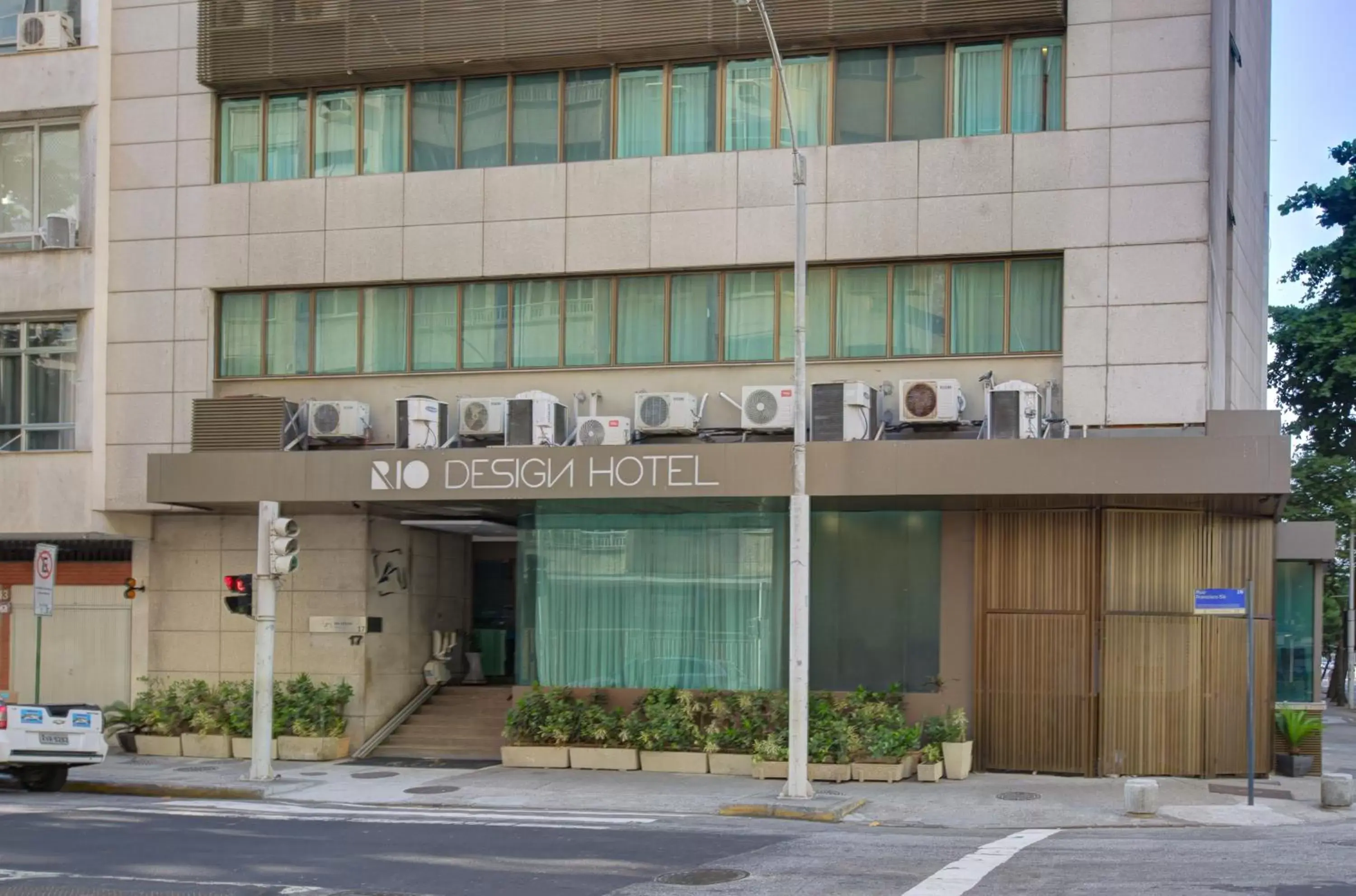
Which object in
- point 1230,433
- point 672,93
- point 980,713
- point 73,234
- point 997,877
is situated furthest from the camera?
point 73,234

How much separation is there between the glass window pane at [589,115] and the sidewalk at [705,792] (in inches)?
352

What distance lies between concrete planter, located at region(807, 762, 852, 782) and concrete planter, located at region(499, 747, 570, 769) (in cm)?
369

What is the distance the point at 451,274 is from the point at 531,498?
13.1ft

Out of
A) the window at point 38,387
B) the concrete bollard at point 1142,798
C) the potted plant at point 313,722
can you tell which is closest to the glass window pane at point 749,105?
the potted plant at point 313,722

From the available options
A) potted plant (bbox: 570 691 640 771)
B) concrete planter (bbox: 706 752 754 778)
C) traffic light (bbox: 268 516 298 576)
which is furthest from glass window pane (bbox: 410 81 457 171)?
concrete planter (bbox: 706 752 754 778)

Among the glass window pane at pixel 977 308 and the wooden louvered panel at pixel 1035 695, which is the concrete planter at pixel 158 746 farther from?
the glass window pane at pixel 977 308

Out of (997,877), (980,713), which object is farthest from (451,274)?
(997,877)

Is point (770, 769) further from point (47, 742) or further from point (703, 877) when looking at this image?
point (47, 742)

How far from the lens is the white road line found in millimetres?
12352

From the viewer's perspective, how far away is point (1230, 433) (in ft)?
68.4

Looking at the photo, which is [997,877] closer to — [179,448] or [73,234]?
[179,448]

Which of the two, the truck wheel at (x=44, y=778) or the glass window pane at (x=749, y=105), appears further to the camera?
the glass window pane at (x=749, y=105)

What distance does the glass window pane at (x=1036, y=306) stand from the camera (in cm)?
2225

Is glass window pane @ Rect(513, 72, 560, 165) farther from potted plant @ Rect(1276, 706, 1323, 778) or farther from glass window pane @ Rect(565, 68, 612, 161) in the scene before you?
potted plant @ Rect(1276, 706, 1323, 778)
